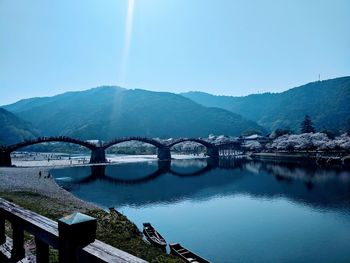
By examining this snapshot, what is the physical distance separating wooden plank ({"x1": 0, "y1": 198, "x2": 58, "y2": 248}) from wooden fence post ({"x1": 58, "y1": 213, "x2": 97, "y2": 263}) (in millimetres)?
307

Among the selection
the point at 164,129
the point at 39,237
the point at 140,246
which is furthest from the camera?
the point at 164,129

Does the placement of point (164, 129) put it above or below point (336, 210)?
above

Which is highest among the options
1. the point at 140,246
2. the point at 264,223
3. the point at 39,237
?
the point at 39,237

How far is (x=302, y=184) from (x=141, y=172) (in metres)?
29.0

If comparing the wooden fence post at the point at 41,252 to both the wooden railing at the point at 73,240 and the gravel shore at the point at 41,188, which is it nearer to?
the wooden railing at the point at 73,240

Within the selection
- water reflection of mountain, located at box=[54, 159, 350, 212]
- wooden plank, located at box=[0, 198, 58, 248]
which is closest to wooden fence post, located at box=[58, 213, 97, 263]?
wooden plank, located at box=[0, 198, 58, 248]

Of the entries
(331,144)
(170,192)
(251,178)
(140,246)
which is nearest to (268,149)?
(331,144)

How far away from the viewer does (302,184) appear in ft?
131

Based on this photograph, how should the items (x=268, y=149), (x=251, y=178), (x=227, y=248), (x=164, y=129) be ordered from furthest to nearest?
(x=164, y=129), (x=268, y=149), (x=251, y=178), (x=227, y=248)

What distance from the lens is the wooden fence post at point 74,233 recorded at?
224 centimetres

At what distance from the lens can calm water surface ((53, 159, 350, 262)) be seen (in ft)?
59.0

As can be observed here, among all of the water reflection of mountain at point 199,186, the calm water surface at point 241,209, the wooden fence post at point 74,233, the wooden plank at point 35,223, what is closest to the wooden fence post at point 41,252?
the wooden plank at point 35,223

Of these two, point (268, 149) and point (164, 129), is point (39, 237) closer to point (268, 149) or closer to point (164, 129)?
point (268, 149)

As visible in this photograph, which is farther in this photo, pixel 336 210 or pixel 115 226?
pixel 336 210
